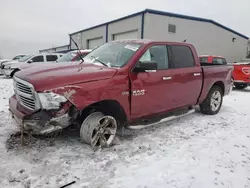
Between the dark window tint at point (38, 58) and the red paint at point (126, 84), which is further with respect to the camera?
the dark window tint at point (38, 58)

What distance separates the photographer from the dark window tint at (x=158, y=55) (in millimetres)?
4262

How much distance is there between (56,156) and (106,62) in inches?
72.2

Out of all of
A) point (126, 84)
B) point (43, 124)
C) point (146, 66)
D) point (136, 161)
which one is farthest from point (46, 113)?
point (146, 66)

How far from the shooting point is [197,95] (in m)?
5.42

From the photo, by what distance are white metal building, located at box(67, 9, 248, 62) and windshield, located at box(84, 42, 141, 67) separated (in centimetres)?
1206

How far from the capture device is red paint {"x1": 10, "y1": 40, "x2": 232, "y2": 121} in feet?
10.3

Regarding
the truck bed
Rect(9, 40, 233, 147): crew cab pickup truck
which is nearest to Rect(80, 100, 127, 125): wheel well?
Rect(9, 40, 233, 147): crew cab pickup truck

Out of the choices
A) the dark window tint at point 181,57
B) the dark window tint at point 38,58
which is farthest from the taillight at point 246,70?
the dark window tint at point 38,58

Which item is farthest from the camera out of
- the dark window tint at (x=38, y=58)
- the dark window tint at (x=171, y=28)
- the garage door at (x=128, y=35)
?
the garage door at (x=128, y=35)

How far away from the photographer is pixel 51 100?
3012 mm

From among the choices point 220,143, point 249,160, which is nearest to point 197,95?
point 220,143

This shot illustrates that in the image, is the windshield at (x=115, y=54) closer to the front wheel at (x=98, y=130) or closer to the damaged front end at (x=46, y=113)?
the front wheel at (x=98, y=130)

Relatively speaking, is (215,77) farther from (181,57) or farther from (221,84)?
(181,57)

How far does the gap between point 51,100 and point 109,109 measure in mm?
1104
